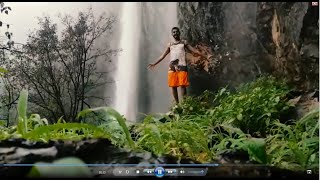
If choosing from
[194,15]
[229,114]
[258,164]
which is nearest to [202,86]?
[229,114]

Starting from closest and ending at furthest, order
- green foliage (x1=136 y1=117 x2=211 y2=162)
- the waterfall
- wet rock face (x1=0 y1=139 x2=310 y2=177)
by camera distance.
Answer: wet rock face (x1=0 y1=139 x2=310 y2=177)
green foliage (x1=136 y1=117 x2=211 y2=162)
the waterfall

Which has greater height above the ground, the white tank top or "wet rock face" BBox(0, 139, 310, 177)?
the white tank top

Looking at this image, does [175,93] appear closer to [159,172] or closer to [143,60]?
[143,60]

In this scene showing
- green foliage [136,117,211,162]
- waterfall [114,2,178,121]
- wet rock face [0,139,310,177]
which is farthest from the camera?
waterfall [114,2,178,121]

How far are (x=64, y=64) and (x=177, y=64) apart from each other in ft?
1.16

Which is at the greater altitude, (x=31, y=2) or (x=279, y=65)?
(x=31, y=2)

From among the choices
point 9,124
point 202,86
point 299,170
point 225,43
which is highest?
point 225,43

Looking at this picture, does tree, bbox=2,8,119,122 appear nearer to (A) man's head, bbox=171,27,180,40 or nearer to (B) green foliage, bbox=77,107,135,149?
(B) green foliage, bbox=77,107,135,149

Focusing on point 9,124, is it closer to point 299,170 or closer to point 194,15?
point 194,15

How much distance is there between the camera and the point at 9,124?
1.27m

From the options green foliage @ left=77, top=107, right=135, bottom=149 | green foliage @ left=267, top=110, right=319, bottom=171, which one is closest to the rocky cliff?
green foliage @ left=267, top=110, right=319, bottom=171

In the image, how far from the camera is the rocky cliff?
1.22 m

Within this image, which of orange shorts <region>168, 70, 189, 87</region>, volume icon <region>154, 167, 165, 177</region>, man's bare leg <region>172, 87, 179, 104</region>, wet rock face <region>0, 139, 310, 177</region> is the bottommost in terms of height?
volume icon <region>154, 167, 165, 177</region>

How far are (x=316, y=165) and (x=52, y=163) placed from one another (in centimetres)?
66
